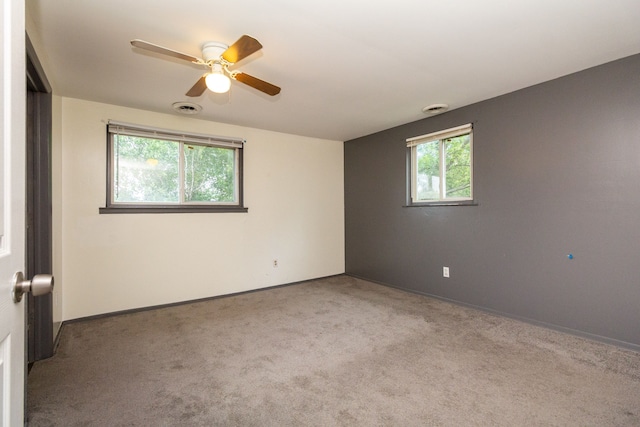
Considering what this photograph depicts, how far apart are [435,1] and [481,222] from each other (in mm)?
2261

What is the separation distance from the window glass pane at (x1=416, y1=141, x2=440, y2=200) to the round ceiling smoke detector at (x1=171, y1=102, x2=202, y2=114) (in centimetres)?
272

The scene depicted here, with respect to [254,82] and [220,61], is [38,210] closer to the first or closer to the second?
[220,61]

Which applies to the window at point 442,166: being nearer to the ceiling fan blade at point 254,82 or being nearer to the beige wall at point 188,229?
the beige wall at point 188,229

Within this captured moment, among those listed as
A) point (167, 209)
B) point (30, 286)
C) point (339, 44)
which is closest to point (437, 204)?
point (339, 44)

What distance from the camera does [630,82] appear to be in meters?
2.30

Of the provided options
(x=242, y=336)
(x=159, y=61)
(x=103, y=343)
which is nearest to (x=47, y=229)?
(x=103, y=343)

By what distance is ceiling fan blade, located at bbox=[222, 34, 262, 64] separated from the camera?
1.61 metres

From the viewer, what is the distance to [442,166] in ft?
11.9

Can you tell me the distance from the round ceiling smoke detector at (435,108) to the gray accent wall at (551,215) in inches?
5.5

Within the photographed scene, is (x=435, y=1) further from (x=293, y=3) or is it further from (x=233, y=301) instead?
(x=233, y=301)

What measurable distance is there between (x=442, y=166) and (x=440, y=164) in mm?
36

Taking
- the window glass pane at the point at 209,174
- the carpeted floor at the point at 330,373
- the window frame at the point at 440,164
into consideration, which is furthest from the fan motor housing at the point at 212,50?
the window frame at the point at 440,164

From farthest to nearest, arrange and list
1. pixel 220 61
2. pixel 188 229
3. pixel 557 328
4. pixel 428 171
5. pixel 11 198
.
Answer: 1. pixel 428 171
2. pixel 188 229
3. pixel 557 328
4. pixel 220 61
5. pixel 11 198

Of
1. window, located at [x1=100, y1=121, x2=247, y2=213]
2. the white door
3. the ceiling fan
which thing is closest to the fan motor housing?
the ceiling fan
